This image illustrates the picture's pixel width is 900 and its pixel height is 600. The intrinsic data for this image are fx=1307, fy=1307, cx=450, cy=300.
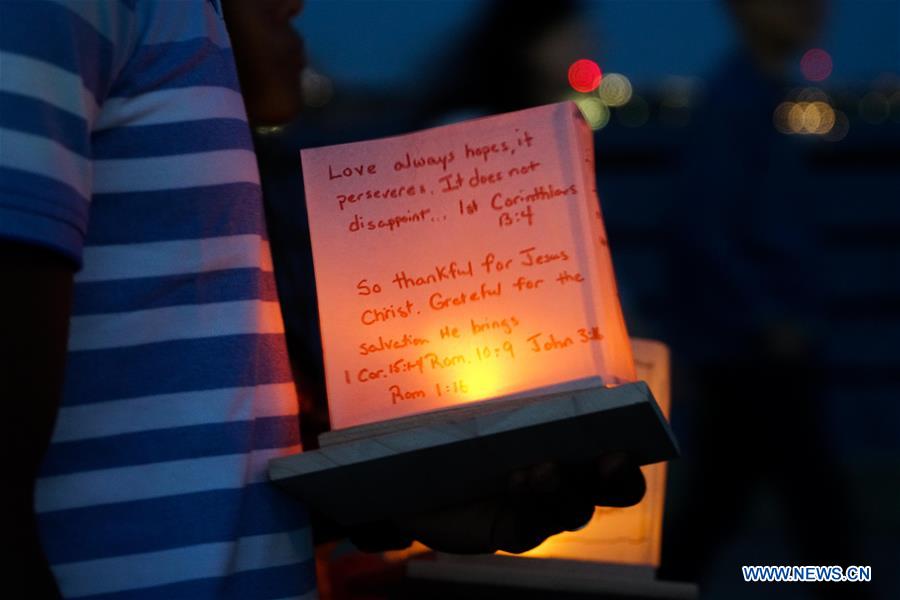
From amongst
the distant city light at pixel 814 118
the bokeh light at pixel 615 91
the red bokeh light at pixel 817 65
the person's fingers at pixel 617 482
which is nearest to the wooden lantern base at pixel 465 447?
A: the person's fingers at pixel 617 482

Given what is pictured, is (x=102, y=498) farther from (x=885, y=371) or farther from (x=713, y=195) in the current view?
(x=885, y=371)

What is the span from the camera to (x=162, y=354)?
104 centimetres

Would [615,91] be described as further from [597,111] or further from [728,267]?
[728,267]

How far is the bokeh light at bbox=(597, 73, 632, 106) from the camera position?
7.42 m

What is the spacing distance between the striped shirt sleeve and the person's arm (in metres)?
0.02

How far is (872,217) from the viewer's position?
24.3 feet

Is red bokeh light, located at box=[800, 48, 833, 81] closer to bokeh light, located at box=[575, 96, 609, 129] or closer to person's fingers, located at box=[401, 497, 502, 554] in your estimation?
bokeh light, located at box=[575, 96, 609, 129]

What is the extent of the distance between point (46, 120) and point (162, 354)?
228mm

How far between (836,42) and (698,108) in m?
6.89

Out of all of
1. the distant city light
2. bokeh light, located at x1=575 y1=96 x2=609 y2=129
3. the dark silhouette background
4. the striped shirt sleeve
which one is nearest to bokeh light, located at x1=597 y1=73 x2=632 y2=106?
bokeh light, located at x1=575 y1=96 x2=609 y2=129

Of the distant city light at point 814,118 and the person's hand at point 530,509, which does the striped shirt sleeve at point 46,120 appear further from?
the distant city light at point 814,118

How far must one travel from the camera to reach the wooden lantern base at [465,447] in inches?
41.9

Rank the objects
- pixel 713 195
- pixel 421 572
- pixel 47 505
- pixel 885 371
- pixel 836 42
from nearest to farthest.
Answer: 1. pixel 47 505
2. pixel 421 572
3. pixel 713 195
4. pixel 885 371
5. pixel 836 42

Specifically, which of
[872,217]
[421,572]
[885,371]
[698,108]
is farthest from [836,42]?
[421,572]
